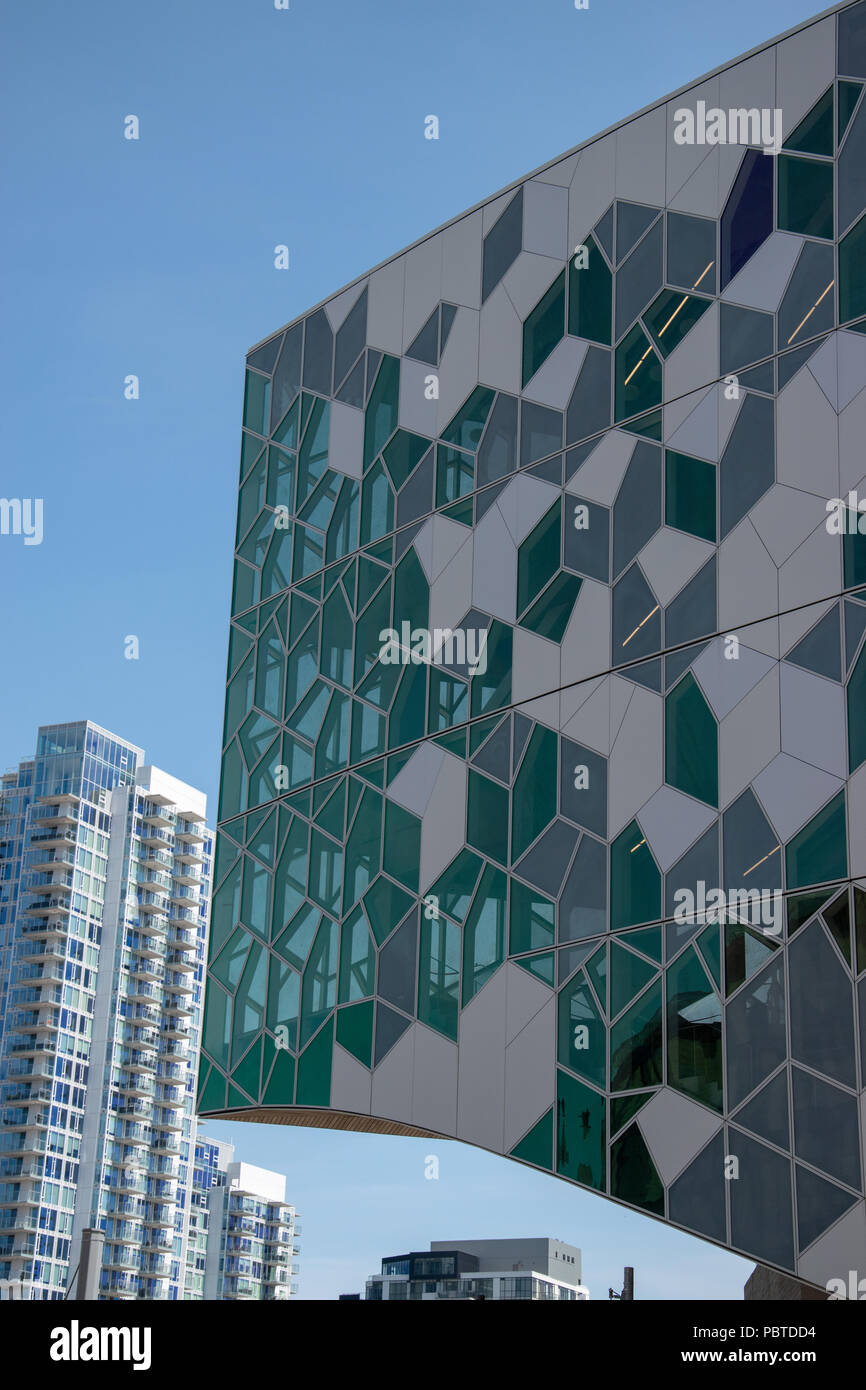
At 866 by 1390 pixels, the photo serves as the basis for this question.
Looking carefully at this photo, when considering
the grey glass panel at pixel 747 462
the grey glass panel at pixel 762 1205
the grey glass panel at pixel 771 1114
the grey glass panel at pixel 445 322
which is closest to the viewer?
the grey glass panel at pixel 762 1205

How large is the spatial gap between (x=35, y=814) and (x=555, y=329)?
9142 centimetres

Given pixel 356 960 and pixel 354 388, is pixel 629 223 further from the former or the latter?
pixel 356 960

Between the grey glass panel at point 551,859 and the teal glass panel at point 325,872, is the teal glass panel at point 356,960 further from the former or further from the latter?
the grey glass panel at point 551,859

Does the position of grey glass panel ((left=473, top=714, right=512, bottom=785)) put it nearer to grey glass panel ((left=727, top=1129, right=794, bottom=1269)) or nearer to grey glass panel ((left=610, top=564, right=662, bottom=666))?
grey glass panel ((left=610, top=564, right=662, bottom=666))

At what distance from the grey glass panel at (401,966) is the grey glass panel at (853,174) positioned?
1368cm

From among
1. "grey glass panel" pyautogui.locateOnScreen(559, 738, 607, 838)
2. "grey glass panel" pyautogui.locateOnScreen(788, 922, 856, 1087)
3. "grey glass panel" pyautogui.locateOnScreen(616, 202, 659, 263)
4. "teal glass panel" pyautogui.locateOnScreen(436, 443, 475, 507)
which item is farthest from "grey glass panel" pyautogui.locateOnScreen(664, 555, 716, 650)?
"grey glass panel" pyautogui.locateOnScreen(616, 202, 659, 263)

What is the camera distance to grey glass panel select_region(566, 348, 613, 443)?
27.1 meters

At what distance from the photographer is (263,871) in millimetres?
31219

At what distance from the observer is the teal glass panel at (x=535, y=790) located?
25.9m

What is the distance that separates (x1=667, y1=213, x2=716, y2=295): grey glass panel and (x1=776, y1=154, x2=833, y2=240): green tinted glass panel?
1433mm

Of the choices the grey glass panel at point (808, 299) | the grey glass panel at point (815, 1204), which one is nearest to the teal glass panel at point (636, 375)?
the grey glass panel at point (808, 299)

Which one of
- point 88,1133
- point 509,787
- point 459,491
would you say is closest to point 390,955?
point 509,787

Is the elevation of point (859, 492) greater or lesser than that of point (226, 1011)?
greater

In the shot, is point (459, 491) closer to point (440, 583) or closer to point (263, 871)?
point (440, 583)
